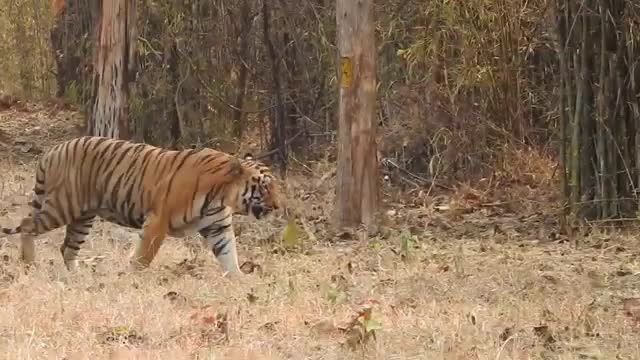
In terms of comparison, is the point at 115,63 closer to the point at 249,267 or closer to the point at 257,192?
the point at 257,192

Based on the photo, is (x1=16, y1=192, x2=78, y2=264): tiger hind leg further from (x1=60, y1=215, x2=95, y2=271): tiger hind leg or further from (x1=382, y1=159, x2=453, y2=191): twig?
(x1=382, y1=159, x2=453, y2=191): twig

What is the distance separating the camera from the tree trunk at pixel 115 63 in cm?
1163

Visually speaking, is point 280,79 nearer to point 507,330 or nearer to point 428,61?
point 428,61

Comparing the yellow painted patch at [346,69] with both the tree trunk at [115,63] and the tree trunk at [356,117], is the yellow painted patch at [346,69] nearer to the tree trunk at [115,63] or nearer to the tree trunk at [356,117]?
the tree trunk at [356,117]

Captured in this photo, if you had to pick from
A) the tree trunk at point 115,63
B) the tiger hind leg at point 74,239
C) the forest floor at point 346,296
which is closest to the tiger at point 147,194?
the tiger hind leg at point 74,239

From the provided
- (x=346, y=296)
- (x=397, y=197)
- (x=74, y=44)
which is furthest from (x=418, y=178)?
(x=74, y=44)

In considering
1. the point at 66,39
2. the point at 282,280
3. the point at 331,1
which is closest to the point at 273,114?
the point at 331,1

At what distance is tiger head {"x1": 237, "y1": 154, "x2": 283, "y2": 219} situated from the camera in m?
7.64

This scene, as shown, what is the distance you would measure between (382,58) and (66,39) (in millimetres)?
7554

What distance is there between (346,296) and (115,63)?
626cm

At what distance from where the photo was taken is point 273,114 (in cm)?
1431

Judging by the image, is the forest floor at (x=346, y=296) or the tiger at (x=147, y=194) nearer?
the forest floor at (x=346, y=296)

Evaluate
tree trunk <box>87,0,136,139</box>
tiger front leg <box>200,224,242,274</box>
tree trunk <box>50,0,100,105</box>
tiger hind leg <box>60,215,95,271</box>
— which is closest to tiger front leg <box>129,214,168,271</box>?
tiger front leg <box>200,224,242,274</box>

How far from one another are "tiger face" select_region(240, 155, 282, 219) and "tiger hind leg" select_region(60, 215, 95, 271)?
1111 millimetres
